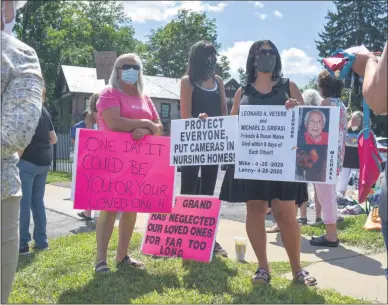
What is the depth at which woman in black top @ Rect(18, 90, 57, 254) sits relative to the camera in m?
5.15

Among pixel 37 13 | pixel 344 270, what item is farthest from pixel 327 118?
pixel 37 13

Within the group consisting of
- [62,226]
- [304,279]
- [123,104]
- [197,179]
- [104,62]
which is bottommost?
[62,226]

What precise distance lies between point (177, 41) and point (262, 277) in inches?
2489

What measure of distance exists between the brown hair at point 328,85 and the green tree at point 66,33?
82.9 feet

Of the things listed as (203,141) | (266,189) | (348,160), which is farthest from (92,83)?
(266,189)

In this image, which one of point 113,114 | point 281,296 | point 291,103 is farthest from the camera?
point 113,114

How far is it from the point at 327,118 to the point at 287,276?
148 centimetres

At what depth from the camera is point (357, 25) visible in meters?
43.3

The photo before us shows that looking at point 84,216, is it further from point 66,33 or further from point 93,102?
point 66,33

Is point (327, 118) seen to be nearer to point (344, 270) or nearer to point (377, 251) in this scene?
point (344, 270)

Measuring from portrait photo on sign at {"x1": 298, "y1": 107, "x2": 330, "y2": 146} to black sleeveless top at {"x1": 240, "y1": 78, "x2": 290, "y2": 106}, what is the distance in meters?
0.23

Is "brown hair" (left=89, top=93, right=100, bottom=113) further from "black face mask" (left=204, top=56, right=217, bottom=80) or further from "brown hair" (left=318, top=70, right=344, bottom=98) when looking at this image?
"brown hair" (left=318, top=70, right=344, bottom=98)

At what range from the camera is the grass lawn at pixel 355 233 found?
17.4ft

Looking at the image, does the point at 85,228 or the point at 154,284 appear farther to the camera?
the point at 85,228
